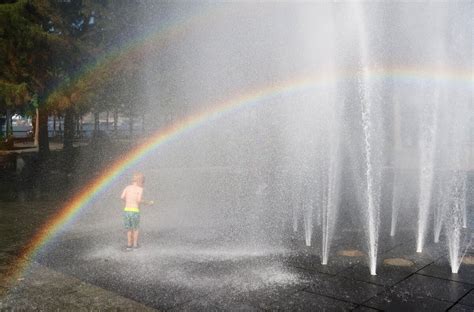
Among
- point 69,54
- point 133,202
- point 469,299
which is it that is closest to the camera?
point 469,299

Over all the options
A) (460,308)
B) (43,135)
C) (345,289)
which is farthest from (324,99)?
(460,308)

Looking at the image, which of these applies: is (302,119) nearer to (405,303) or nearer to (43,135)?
(43,135)

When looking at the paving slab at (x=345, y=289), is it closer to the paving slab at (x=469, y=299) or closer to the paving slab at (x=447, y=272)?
the paving slab at (x=469, y=299)

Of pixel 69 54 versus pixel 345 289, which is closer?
pixel 345 289

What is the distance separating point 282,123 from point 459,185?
9.08 meters

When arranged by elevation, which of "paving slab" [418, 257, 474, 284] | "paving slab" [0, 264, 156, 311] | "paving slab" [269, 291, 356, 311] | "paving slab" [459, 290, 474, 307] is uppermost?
"paving slab" [459, 290, 474, 307]

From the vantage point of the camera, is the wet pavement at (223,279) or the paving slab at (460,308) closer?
the paving slab at (460,308)

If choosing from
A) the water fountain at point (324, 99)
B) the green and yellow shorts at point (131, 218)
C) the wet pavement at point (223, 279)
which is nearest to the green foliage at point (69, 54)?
the water fountain at point (324, 99)

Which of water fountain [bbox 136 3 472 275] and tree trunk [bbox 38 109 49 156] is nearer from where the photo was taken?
water fountain [bbox 136 3 472 275]

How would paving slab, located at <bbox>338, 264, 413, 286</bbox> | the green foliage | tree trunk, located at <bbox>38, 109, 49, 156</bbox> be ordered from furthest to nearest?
tree trunk, located at <bbox>38, 109, 49, 156</bbox>
the green foliage
paving slab, located at <bbox>338, 264, 413, 286</bbox>

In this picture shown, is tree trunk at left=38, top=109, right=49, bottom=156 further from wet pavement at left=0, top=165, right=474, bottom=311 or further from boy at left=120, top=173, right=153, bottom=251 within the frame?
boy at left=120, top=173, right=153, bottom=251

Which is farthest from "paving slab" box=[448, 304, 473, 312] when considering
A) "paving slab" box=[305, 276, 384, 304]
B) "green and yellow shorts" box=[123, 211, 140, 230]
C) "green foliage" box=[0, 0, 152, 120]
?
"green foliage" box=[0, 0, 152, 120]

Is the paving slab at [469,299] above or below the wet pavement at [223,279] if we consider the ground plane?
above

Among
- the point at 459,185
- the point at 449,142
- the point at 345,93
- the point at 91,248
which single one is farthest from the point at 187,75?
the point at 449,142
